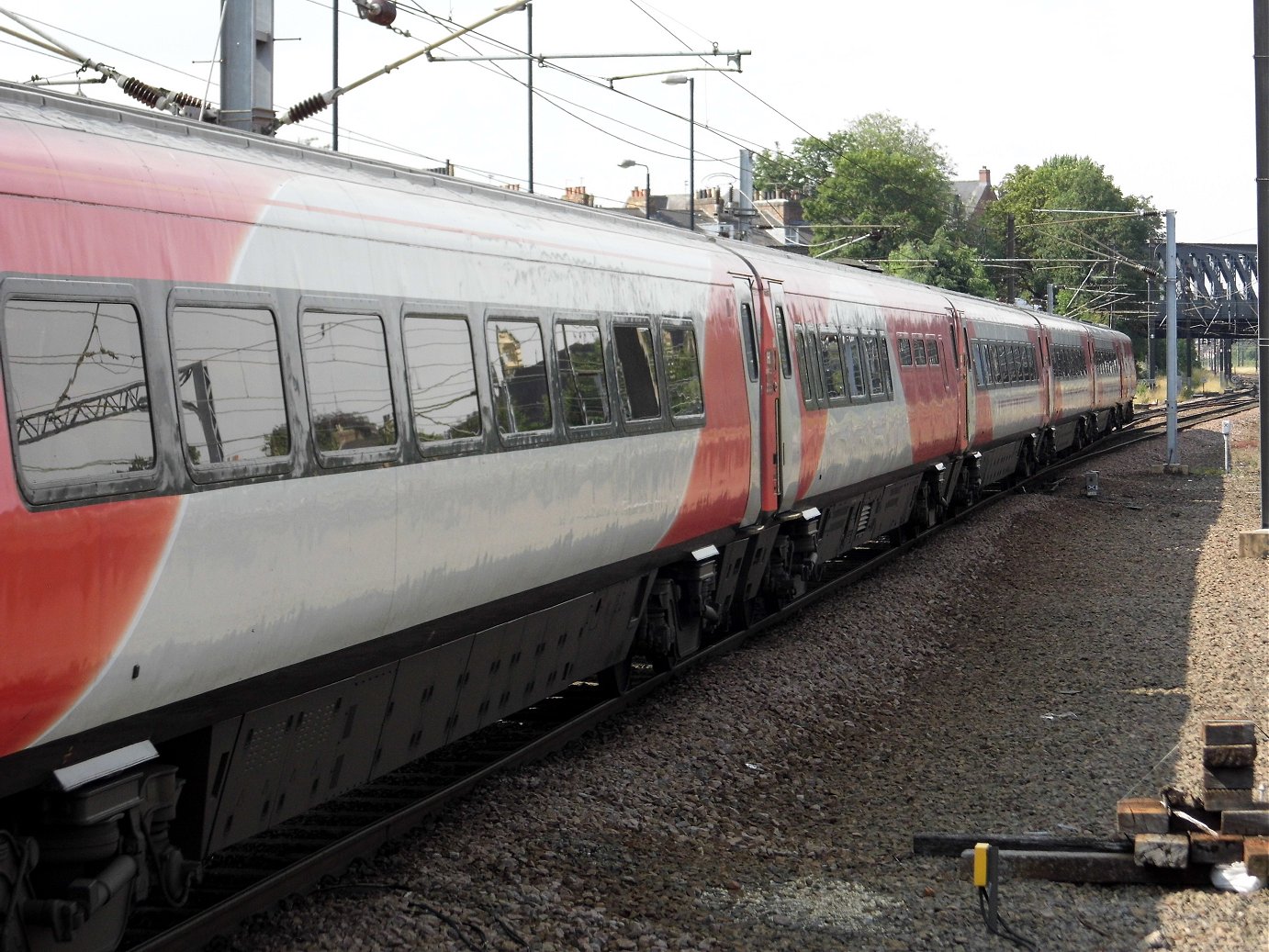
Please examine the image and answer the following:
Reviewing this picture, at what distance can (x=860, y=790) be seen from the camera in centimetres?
892

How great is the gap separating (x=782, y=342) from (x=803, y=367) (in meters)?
0.58

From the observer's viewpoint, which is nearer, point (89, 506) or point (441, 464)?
point (89, 506)

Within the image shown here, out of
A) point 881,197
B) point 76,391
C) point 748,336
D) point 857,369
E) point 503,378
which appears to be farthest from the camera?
point 881,197

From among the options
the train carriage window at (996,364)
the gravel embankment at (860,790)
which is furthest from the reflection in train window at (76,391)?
the train carriage window at (996,364)

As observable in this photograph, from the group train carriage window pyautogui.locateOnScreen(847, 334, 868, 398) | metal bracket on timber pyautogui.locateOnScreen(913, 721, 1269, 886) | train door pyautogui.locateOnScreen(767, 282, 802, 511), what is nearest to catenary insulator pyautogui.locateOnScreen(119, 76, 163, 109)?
train door pyautogui.locateOnScreen(767, 282, 802, 511)

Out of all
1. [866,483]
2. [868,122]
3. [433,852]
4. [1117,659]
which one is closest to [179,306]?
[433,852]

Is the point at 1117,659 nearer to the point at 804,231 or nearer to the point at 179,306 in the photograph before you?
the point at 179,306

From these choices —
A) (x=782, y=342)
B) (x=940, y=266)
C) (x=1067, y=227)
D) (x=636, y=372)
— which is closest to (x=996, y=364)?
(x=782, y=342)

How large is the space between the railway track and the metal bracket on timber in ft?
9.07

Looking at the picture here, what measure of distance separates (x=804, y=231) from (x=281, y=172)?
96514 millimetres

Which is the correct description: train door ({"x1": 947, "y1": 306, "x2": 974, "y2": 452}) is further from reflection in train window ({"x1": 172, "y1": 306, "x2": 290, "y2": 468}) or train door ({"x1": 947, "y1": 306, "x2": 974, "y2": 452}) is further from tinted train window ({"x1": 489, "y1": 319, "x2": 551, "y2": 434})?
reflection in train window ({"x1": 172, "y1": 306, "x2": 290, "y2": 468})

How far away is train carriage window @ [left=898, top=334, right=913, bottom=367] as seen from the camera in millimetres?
17797

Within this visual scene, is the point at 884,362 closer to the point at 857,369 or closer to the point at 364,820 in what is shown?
the point at 857,369

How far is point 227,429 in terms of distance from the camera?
550 centimetres
